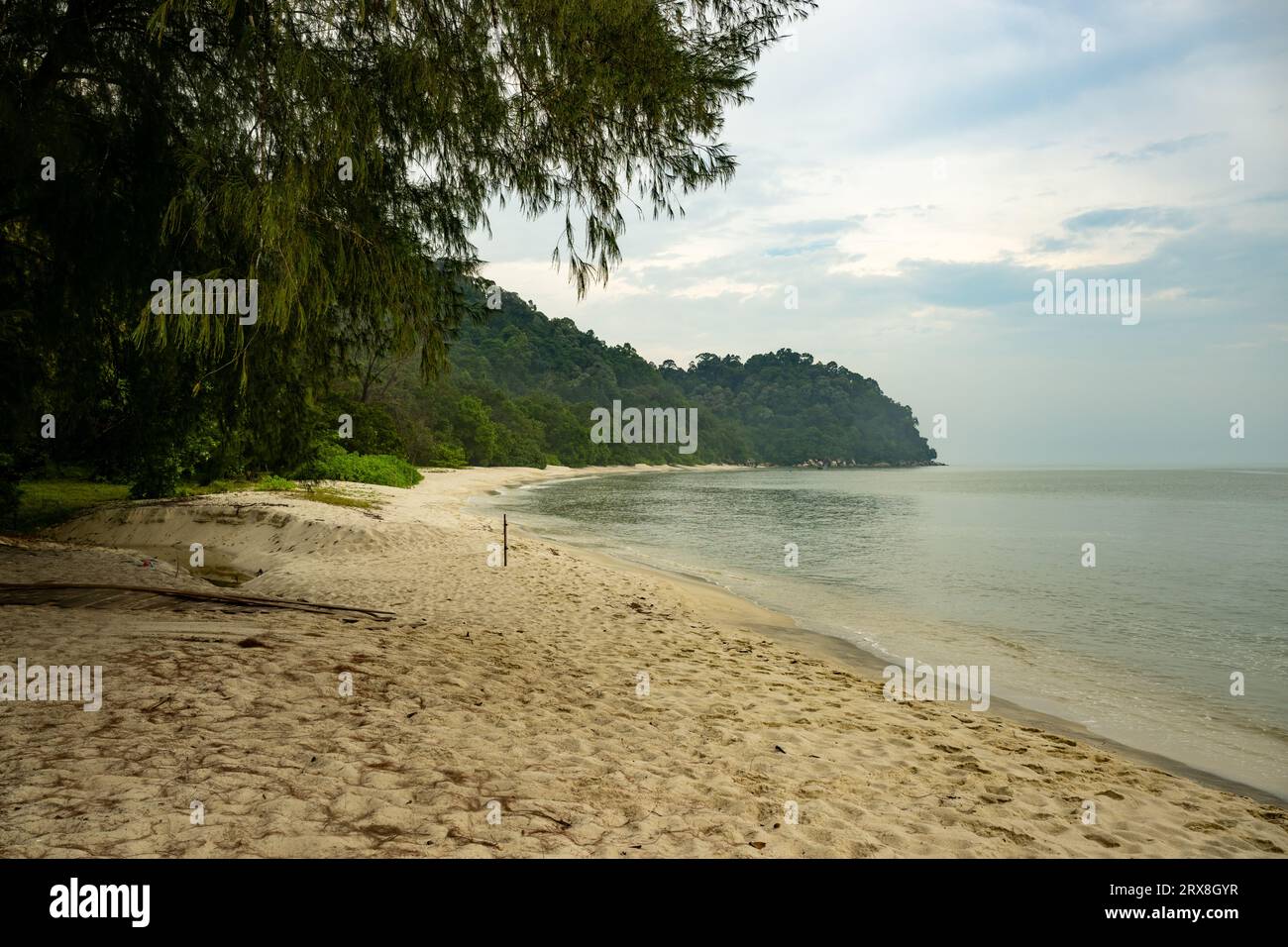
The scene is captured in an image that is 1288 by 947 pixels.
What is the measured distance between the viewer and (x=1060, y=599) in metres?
17.2

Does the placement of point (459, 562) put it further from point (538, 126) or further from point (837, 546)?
point (837, 546)

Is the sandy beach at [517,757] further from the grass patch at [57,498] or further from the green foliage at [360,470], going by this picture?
the green foliage at [360,470]

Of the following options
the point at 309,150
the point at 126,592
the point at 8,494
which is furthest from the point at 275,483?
the point at 309,150

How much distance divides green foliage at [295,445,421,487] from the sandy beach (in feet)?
77.3

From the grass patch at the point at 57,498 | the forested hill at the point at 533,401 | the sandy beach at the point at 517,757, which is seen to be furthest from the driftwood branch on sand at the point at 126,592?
the forested hill at the point at 533,401

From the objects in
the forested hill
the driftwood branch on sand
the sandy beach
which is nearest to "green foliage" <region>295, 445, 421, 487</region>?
the forested hill

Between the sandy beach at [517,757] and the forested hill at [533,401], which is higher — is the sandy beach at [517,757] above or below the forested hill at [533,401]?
below

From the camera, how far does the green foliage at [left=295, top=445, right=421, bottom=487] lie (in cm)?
3279

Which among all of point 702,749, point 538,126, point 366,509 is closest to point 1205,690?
point 702,749

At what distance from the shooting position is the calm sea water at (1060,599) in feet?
29.5

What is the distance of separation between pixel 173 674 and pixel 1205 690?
12.7 meters

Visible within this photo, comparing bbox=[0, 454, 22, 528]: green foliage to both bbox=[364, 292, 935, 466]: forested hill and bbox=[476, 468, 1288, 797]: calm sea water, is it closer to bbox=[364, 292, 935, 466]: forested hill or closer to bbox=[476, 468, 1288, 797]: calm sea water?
bbox=[476, 468, 1288, 797]: calm sea water

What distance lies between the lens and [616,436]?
138625 mm

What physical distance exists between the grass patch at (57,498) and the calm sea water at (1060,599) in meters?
14.0
